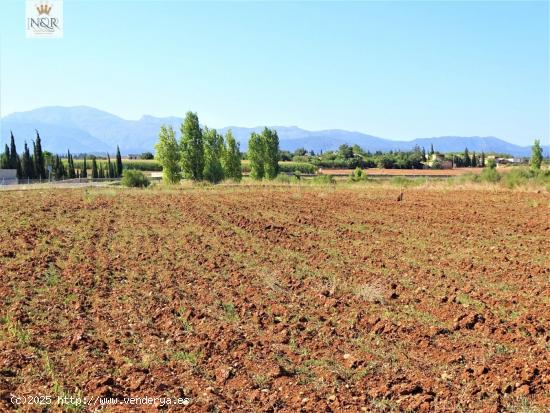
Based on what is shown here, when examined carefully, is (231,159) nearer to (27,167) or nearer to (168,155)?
(168,155)

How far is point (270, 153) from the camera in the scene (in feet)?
243

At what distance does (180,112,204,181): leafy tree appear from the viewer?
190ft

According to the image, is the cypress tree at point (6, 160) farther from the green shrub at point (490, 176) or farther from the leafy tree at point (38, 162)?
the green shrub at point (490, 176)

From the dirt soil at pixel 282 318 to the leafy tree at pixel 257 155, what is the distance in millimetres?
54660

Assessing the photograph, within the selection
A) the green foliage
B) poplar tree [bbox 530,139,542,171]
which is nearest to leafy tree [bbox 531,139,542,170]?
poplar tree [bbox 530,139,542,171]

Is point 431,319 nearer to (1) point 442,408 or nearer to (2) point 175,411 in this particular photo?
(1) point 442,408

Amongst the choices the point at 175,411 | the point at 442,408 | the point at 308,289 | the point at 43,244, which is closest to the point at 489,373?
the point at 442,408

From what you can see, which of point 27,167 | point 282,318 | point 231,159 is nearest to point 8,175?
point 27,167

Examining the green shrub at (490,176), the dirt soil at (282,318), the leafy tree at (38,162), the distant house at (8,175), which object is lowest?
the dirt soil at (282,318)

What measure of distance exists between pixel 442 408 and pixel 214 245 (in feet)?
36.9

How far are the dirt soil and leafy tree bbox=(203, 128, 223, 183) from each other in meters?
42.9

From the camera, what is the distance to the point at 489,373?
666 cm

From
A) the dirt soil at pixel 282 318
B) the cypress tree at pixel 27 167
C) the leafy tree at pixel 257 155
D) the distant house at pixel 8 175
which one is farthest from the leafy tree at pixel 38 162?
the dirt soil at pixel 282 318

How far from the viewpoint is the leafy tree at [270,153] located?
73.5 meters
